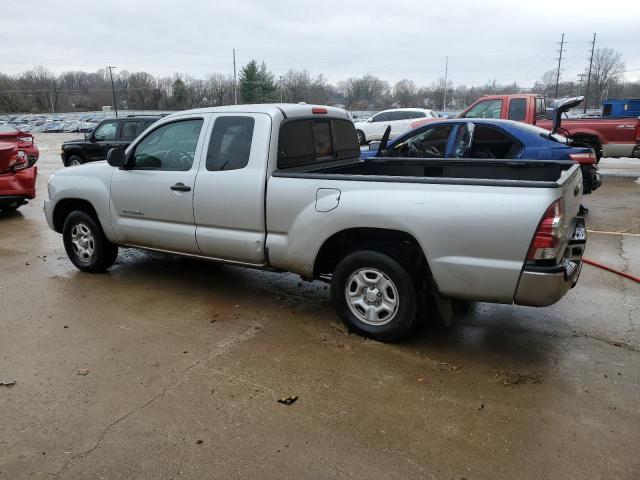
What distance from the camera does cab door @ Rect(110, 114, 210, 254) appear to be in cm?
496

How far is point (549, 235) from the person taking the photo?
11.0 ft

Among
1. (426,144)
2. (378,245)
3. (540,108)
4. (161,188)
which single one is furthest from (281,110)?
(540,108)

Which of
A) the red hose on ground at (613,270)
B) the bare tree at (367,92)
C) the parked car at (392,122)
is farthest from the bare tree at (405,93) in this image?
the red hose on ground at (613,270)

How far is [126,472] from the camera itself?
2.70 m

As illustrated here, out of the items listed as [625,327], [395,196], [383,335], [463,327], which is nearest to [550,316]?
[625,327]

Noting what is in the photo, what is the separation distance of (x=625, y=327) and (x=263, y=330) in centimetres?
311

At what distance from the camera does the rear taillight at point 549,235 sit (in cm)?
335

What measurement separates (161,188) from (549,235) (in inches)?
139

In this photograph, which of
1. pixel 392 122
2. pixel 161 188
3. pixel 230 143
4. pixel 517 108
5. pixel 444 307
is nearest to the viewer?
pixel 444 307

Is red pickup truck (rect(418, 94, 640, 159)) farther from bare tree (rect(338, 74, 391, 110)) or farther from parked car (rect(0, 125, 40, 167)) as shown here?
bare tree (rect(338, 74, 391, 110))

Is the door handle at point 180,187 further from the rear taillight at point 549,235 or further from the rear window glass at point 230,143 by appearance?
the rear taillight at point 549,235

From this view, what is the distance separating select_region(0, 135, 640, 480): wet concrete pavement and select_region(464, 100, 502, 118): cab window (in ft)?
27.2

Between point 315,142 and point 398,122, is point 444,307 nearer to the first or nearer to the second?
point 315,142

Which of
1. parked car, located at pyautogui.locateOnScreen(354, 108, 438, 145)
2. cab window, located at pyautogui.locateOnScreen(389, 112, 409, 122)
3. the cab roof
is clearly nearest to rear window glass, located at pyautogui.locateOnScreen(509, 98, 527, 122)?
parked car, located at pyautogui.locateOnScreen(354, 108, 438, 145)
